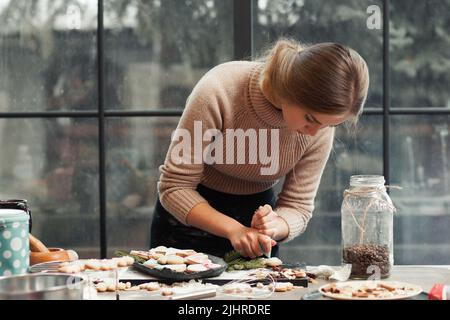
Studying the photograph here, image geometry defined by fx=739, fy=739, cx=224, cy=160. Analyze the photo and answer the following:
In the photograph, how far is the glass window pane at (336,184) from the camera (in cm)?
307

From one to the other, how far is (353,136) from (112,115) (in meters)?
1.01

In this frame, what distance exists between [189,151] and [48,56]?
4.74 ft

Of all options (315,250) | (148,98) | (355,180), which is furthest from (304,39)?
(355,180)

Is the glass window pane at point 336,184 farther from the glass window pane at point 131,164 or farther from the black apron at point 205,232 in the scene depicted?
the black apron at point 205,232

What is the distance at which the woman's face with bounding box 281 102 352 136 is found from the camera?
1725 mm

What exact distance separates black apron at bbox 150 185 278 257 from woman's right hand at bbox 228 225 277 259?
0.34 m

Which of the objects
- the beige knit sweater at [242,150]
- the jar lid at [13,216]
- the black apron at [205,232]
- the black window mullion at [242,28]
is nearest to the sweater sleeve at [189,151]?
the beige knit sweater at [242,150]

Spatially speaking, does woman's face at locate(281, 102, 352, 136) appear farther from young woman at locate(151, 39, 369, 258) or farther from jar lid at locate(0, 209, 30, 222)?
jar lid at locate(0, 209, 30, 222)

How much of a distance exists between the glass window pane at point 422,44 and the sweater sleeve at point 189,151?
1.39m

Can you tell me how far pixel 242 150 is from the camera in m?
1.95

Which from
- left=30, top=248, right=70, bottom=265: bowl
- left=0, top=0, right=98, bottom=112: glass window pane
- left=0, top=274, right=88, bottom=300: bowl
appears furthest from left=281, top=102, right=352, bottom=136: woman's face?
left=0, top=0, right=98, bottom=112: glass window pane

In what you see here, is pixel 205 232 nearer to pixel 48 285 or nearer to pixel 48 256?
pixel 48 256

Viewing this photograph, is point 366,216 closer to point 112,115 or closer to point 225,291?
point 225,291

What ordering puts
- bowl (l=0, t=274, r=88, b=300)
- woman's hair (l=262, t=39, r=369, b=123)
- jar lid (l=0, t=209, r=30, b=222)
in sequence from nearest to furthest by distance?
bowl (l=0, t=274, r=88, b=300) < jar lid (l=0, t=209, r=30, b=222) < woman's hair (l=262, t=39, r=369, b=123)
